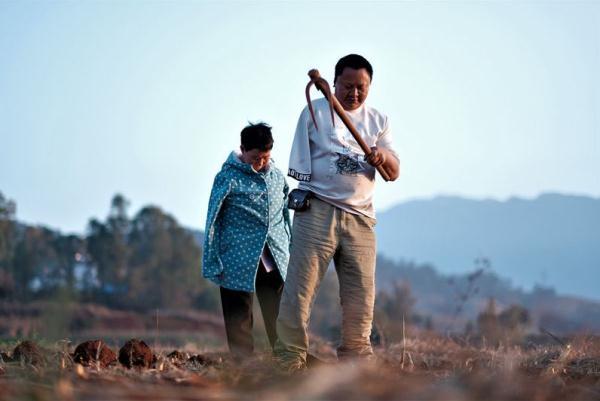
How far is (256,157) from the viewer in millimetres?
6172

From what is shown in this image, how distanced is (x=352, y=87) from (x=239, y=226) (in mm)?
1650

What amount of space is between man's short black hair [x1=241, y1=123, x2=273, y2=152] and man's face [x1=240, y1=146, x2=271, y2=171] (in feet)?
0.10

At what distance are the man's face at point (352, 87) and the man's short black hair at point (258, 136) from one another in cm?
97

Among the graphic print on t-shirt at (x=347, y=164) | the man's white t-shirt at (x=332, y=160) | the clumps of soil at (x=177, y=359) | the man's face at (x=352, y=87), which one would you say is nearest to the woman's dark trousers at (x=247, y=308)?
the clumps of soil at (x=177, y=359)

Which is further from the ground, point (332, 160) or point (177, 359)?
point (332, 160)

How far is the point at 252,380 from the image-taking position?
3.06 meters

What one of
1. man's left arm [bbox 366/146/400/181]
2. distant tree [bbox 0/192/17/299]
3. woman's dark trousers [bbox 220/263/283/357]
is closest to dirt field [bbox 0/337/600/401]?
woman's dark trousers [bbox 220/263/283/357]

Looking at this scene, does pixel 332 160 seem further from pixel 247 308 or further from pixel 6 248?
pixel 6 248

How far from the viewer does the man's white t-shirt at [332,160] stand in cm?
515

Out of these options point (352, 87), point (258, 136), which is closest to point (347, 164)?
point (352, 87)

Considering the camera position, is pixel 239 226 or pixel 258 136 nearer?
pixel 258 136

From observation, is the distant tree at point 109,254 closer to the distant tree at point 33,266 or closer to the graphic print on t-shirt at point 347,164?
the distant tree at point 33,266

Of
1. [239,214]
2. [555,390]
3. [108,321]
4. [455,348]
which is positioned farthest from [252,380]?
[108,321]

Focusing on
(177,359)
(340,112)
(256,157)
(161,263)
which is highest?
(340,112)
